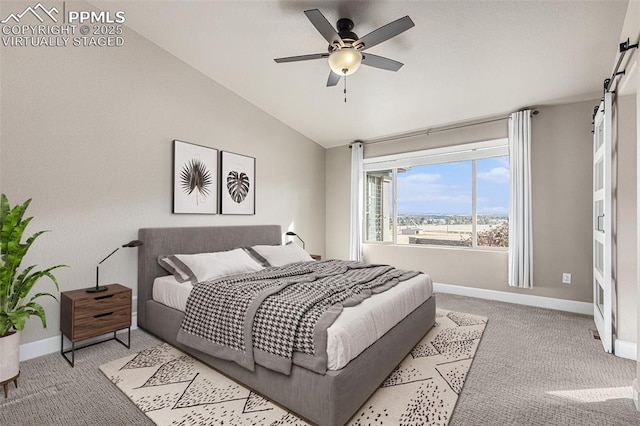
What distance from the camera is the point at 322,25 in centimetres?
230

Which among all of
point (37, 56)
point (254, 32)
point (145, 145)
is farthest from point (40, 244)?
point (254, 32)

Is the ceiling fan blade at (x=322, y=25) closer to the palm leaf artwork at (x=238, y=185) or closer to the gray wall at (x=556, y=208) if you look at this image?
the palm leaf artwork at (x=238, y=185)

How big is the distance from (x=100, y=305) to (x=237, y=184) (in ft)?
7.37

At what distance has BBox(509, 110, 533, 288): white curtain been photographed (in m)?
4.08

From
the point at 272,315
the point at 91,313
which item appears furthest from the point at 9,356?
the point at 272,315

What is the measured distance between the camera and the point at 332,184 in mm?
6242

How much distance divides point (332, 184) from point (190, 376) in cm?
450

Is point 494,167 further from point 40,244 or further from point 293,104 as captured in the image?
point 40,244

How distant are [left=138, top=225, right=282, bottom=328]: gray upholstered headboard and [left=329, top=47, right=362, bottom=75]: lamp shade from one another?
8.26ft

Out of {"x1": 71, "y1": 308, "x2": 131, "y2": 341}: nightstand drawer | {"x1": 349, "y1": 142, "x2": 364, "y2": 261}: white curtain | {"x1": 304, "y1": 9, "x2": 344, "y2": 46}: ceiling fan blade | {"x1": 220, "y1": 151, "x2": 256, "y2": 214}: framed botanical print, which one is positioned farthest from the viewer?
{"x1": 349, "y1": 142, "x2": 364, "y2": 261}: white curtain

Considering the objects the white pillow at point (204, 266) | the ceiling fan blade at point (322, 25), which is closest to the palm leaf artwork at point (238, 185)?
the white pillow at point (204, 266)

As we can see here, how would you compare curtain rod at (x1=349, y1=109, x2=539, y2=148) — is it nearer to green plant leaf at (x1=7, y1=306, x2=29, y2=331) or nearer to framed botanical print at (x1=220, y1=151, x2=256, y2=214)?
framed botanical print at (x1=220, y1=151, x2=256, y2=214)

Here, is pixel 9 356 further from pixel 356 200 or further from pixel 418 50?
pixel 356 200

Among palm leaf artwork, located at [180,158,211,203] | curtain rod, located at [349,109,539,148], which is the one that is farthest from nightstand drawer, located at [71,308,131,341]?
curtain rod, located at [349,109,539,148]
